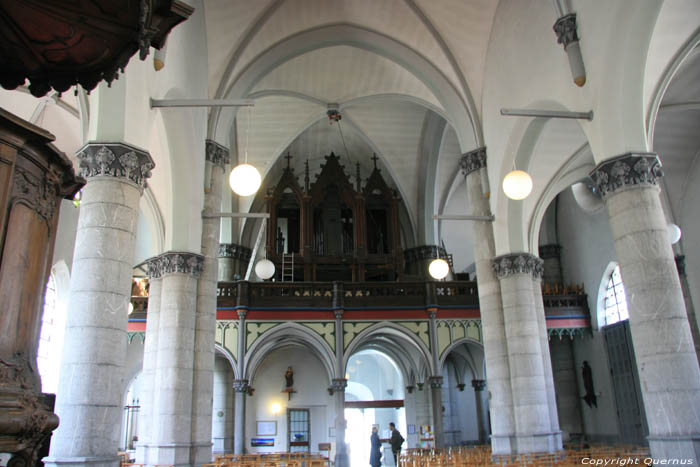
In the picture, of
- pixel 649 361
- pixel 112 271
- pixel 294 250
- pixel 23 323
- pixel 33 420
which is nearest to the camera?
pixel 33 420

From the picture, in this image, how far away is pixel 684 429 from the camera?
7340 millimetres

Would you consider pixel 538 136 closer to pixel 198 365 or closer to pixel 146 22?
pixel 198 365

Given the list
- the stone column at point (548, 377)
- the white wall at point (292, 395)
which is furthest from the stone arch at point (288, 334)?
the stone column at point (548, 377)

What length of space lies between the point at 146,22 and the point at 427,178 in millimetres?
18893

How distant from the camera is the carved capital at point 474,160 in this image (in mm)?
13648

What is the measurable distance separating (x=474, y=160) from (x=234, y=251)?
10.9m

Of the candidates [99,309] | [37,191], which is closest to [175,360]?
[99,309]

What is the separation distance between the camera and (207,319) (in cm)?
1145

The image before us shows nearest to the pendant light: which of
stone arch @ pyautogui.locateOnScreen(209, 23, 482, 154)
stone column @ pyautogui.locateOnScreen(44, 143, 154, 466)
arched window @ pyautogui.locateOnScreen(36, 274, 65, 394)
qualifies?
stone arch @ pyautogui.locateOnScreen(209, 23, 482, 154)

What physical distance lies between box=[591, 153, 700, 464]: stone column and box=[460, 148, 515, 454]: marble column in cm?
427

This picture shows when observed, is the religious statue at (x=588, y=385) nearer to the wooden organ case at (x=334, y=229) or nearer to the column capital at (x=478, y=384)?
the column capital at (x=478, y=384)

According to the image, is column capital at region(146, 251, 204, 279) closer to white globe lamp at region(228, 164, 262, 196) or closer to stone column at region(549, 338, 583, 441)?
white globe lamp at region(228, 164, 262, 196)

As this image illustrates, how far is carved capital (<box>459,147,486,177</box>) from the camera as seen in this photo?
13648 millimetres

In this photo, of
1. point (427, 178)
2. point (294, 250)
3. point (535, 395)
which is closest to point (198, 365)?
point (535, 395)
